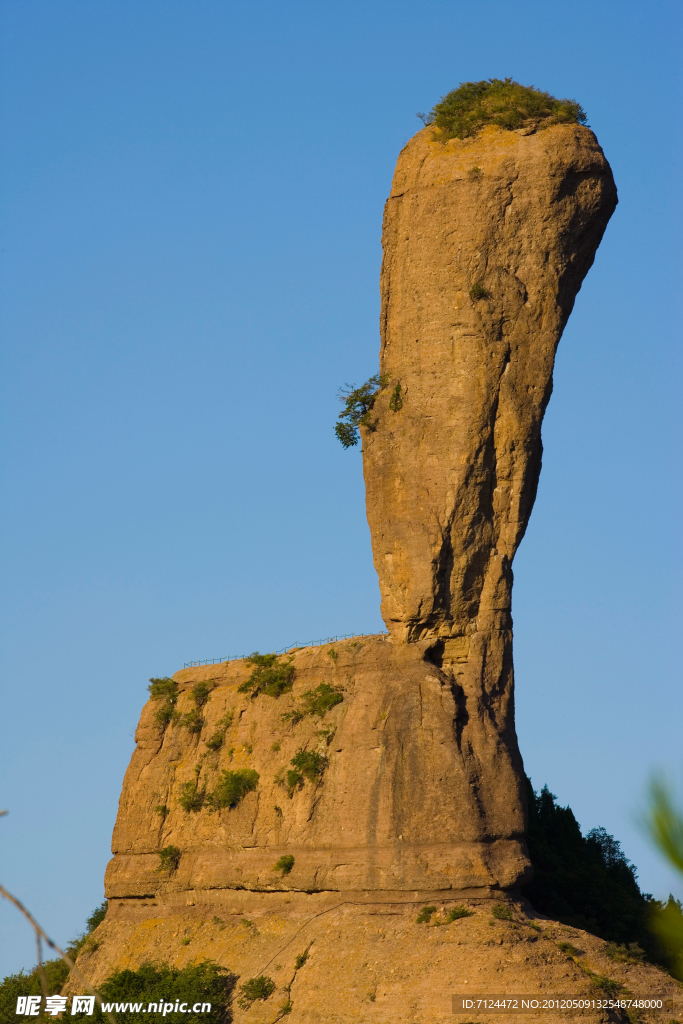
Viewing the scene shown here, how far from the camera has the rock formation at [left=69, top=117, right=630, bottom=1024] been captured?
1357 inches

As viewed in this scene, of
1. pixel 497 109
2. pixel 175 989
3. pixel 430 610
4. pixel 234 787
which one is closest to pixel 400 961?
pixel 175 989

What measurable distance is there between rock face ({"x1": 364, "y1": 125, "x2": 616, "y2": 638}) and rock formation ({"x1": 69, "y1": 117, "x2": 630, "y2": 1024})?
2.4 inches

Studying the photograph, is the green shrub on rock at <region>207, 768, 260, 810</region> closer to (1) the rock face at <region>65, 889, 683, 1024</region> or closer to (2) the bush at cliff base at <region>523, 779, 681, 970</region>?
(1) the rock face at <region>65, 889, 683, 1024</region>

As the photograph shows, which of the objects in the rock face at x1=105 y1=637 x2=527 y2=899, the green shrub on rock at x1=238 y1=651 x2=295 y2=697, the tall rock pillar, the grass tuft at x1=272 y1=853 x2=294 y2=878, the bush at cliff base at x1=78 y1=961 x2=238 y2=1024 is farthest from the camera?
the green shrub on rock at x1=238 y1=651 x2=295 y2=697

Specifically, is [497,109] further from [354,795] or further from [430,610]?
[354,795]

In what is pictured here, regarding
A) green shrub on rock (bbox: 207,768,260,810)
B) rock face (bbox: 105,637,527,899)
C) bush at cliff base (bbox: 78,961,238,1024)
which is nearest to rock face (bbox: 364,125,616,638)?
rock face (bbox: 105,637,527,899)

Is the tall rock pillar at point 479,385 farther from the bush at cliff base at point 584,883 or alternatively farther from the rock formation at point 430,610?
the bush at cliff base at point 584,883

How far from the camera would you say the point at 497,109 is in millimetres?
38625

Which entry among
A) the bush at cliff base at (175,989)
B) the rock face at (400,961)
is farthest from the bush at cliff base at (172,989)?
the rock face at (400,961)

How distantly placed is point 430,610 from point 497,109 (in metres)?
15.6

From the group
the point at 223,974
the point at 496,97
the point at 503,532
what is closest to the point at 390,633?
the point at 503,532

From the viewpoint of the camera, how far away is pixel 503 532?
3725 cm

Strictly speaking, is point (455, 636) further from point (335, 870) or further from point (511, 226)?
point (511, 226)

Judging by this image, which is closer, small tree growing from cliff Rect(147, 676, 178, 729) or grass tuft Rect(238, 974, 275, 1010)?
grass tuft Rect(238, 974, 275, 1010)
